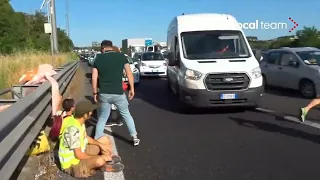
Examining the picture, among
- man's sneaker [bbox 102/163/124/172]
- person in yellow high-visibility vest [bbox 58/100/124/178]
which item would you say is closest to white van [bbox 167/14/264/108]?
man's sneaker [bbox 102/163/124/172]

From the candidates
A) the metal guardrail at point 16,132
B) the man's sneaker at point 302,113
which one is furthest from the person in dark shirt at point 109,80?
the man's sneaker at point 302,113

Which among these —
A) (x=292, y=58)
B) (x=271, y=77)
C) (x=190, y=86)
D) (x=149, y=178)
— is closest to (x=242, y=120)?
(x=190, y=86)

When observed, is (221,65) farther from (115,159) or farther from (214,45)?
(115,159)

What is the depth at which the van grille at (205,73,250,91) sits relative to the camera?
31.1 ft

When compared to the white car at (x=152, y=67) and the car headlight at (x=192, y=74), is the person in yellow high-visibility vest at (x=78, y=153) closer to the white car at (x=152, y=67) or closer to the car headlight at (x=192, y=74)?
the car headlight at (x=192, y=74)

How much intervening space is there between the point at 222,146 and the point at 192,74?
3.27 meters

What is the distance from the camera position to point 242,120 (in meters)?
8.89

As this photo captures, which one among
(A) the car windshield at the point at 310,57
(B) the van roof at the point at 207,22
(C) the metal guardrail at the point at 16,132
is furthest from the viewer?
(A) the car windshield at the point at 310,57

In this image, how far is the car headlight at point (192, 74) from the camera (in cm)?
952

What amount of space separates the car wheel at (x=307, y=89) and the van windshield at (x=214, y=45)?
125 inches

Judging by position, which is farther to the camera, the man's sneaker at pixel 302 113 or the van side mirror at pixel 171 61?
the van side mirror at pixel 171 61

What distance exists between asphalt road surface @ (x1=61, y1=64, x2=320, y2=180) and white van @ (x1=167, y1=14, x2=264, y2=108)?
1.62 feet

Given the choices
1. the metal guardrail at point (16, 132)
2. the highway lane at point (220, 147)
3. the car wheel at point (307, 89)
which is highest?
the metal guardrail at point (16, 132)

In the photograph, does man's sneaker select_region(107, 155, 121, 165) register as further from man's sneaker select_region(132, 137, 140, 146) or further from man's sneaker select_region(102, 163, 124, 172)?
man's sneaker select_region(132, 137, 140, 146)
